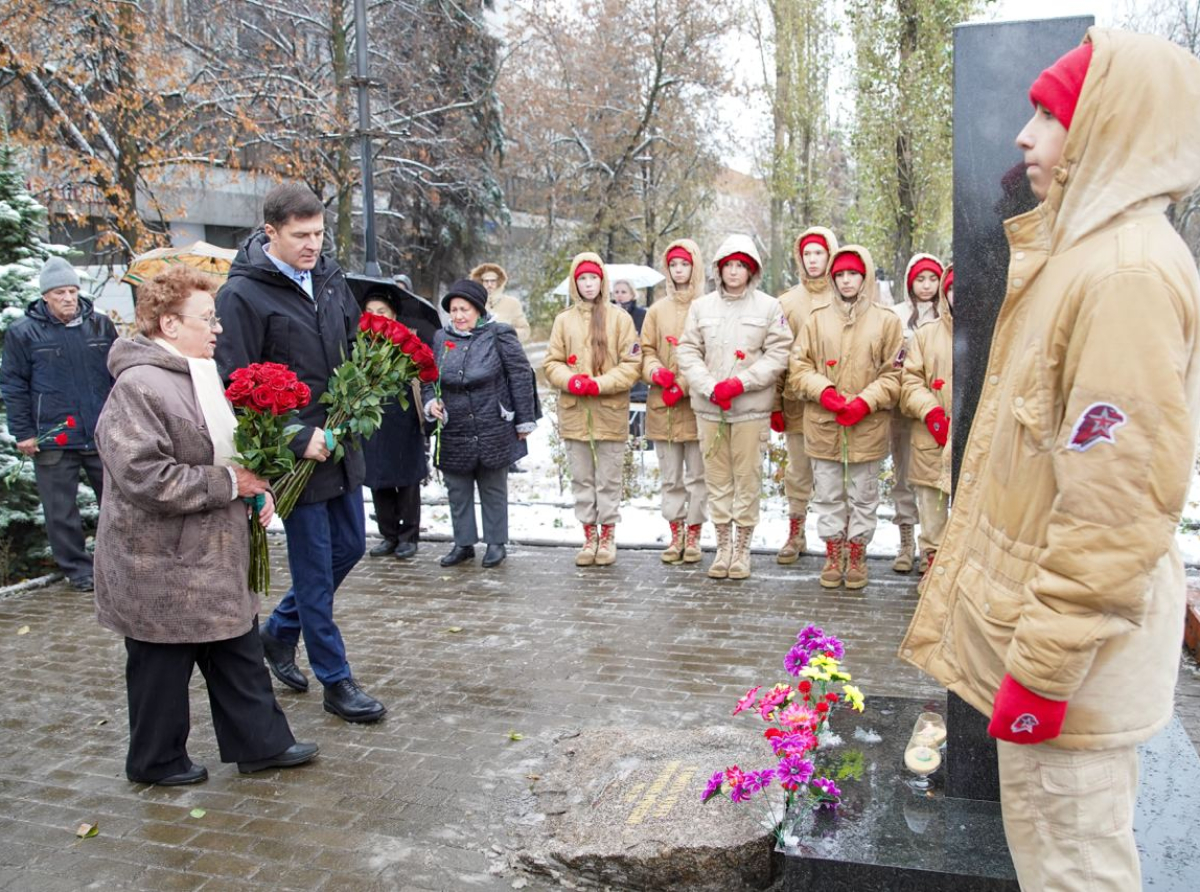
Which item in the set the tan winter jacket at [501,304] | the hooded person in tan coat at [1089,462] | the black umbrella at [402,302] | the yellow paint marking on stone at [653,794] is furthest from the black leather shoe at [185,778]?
the tan winter jacket at [501,304]

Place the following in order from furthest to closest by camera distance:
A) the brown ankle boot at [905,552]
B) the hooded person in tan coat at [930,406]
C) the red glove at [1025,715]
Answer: the brown ankle boot at [905,552]
the hooded person in tan coat at [930,406]
the red glove at [1025,715]

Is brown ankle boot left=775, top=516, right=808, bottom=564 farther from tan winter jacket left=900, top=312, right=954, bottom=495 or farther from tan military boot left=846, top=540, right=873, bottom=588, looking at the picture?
tan winter jacket left=900, top=312, right=954, bottom=495

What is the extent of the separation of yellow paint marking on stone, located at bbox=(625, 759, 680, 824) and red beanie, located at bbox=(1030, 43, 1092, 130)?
2.72 meters

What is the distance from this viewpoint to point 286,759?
4539 millimetres

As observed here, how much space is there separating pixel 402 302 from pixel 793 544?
348 cm

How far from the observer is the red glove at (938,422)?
21.9 feet

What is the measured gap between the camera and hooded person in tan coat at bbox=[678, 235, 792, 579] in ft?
24.1

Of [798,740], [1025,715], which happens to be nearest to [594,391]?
[798,740]

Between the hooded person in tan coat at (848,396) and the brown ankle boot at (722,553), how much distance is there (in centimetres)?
69

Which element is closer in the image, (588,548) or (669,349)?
(669,349)

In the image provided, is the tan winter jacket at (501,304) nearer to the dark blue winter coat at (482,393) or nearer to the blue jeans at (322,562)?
the dark blue winter coat at (482,393)

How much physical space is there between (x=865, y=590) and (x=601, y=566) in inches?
79.0

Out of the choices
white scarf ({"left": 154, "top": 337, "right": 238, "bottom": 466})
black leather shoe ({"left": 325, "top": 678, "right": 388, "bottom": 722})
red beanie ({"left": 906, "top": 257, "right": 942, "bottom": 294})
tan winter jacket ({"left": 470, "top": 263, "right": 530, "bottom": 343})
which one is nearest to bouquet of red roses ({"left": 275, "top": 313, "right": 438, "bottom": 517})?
white scarf ({"left": 154, "top": 337, "right": 238, "bottom": 466})

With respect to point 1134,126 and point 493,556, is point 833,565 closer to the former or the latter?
point 493,556
